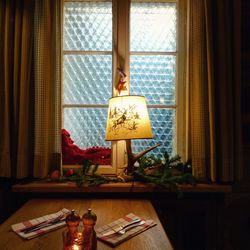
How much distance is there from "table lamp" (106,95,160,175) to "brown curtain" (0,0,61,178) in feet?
1.41

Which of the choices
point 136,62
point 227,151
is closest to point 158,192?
point 227,151

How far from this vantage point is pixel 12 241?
1.10 m

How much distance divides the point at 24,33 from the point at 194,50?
114cm

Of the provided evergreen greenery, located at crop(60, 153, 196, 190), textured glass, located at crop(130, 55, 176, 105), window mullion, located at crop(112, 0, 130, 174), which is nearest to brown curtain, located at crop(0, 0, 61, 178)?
evergreen greenery, located at crop(60, 153, 196, 190)

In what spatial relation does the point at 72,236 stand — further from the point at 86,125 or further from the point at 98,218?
the point at 86,125

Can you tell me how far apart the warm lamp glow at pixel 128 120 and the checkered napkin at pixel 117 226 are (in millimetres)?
467

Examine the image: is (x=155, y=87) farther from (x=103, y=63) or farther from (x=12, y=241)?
(x=12, y=241)

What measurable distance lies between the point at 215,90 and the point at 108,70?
78 centimetres

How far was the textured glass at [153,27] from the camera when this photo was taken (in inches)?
79.5

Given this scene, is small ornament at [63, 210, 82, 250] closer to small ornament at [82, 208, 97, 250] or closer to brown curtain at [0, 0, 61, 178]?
small ornament at [82, 208, 97, 250]

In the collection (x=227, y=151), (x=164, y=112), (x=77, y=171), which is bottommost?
(x=77, y=171)

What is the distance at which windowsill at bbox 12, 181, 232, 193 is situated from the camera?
Result: 171 centimetres

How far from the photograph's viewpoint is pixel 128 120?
162cm

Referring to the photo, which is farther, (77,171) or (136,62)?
(136,62)
